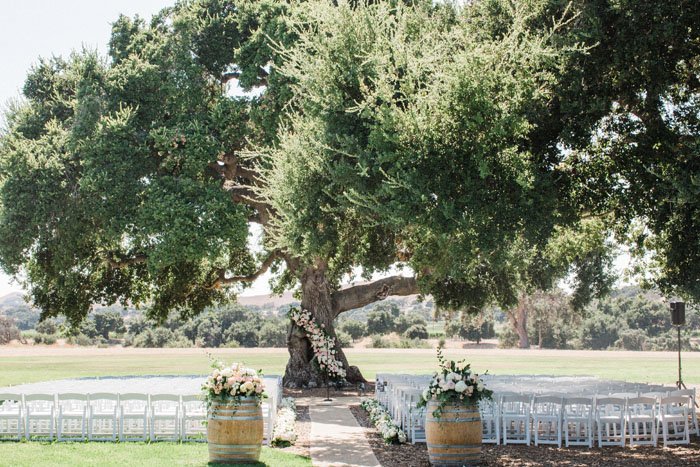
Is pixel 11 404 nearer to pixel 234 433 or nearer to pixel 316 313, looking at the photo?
pixel 234 433

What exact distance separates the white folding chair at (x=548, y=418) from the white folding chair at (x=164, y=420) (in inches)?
261

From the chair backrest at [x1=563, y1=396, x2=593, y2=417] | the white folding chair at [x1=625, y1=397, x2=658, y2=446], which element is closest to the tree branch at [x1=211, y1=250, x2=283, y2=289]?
the chair backrest at [x1=563, y1=396, x2=593, y2=417]

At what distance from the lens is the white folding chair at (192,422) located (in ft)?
48.8

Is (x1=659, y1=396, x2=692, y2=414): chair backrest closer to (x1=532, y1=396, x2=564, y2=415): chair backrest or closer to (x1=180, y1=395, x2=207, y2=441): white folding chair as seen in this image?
(x1=532, y1=396, x2=564, y2=415): chair backrest

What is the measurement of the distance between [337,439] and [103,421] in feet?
14.9

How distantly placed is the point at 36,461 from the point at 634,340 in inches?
3881

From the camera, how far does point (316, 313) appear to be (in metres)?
30.2

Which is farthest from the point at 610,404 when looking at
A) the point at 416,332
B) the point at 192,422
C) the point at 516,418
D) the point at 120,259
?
the point at 416,332

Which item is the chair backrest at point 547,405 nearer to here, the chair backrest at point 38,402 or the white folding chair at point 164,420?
the white folding chair at point 164,420

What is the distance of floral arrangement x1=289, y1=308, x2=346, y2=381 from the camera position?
28703 millimetres

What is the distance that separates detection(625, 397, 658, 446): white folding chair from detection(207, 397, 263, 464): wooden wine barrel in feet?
23.1

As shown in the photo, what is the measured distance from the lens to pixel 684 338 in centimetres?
9869

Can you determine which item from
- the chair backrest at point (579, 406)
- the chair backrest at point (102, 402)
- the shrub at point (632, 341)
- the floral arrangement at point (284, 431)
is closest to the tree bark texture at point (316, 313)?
the floral arrangement at point (284, 431)

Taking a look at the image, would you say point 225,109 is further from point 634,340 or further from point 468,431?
point 634,340
